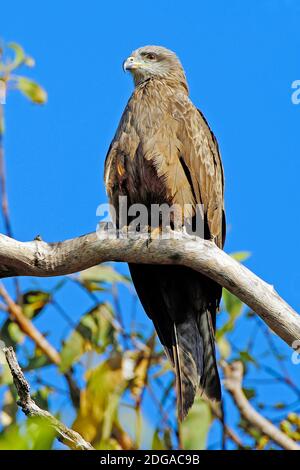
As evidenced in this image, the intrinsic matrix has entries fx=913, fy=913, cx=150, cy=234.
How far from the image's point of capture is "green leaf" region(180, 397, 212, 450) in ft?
22.4

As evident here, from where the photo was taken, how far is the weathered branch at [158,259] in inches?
220

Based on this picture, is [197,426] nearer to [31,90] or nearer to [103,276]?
[103,276]

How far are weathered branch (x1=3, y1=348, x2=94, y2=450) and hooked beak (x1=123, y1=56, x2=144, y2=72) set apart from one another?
3.56 m

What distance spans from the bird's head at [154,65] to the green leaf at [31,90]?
2.83 feet

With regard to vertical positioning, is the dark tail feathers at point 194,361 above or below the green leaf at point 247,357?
below

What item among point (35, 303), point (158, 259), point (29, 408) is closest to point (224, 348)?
point (35, 303)

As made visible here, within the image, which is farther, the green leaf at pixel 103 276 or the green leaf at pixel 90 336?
the green leaf at pixel 103 276

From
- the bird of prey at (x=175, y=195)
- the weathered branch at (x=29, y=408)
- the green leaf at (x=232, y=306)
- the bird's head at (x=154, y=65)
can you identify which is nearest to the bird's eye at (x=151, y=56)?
the bird's head at (x=154, y=65)

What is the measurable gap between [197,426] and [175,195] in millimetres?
1790

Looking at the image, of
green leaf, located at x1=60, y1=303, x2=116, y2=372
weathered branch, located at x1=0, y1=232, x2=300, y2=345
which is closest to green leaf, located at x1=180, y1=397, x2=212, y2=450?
green leaf, located at x1=60, y1=303, x2=116, y2=372

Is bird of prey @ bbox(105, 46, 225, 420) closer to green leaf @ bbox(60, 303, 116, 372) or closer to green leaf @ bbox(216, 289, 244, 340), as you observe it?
green leaf @ bbox(216, 289, 244, 340)

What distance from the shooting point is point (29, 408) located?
5.15m

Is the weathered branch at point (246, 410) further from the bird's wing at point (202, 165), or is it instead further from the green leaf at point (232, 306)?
the bird's wing at point (202, 165)

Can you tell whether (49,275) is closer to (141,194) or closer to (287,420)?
(141,194)
